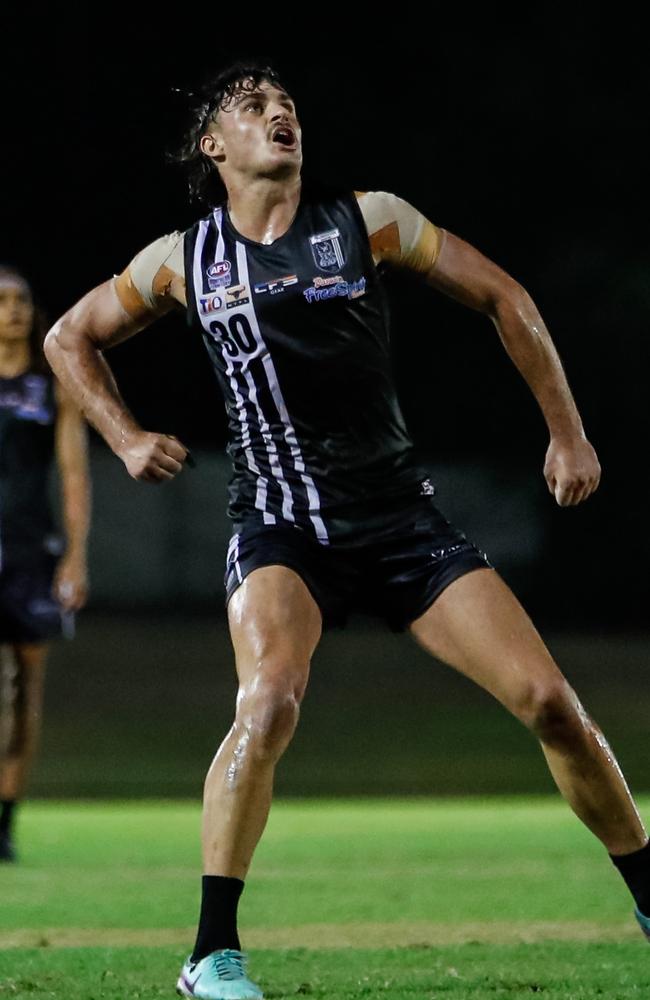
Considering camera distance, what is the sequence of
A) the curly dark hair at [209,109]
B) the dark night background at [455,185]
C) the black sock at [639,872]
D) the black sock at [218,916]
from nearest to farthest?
the black sock at [218,916] → the black sock at [639,872] → the curly dark hair at [209,109] → the dark night background at [455,185]

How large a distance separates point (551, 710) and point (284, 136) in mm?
1822

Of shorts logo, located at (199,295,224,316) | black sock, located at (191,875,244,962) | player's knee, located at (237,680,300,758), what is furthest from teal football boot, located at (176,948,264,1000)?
shorts logo, located at (199,295,224,316)

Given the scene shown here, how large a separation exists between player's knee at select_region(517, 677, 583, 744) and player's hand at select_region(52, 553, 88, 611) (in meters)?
3.47

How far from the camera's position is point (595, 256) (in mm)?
23906

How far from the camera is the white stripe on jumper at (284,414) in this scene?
207 inches

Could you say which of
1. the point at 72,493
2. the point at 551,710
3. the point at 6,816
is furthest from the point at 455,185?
the point at 551,710

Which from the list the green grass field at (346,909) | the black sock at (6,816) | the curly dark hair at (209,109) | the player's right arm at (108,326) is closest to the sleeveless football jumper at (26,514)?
the black sock at (6,816)

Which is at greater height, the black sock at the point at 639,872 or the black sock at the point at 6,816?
the black sock at the point at 639,872

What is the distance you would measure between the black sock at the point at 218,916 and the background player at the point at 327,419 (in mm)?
→ 560

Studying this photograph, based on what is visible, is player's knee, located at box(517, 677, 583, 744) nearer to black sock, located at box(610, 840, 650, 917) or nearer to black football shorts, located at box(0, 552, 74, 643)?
black sock, located at box(610, 840, 650, 917)

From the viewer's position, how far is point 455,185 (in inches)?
946

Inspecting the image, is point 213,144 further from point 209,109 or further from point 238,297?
point 238,297

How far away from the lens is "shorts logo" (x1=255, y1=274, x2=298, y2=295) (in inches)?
207

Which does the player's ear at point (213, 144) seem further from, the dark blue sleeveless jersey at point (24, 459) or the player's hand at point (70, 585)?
the player's hand at point (70, 585)
